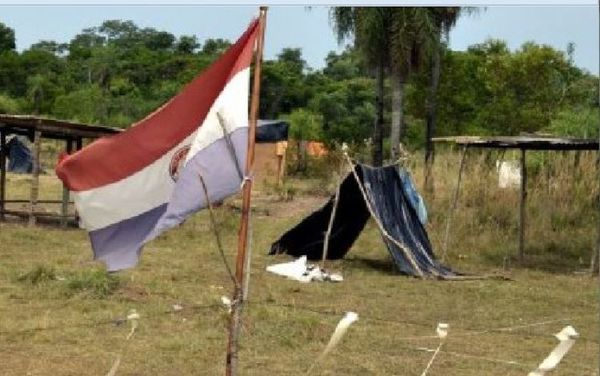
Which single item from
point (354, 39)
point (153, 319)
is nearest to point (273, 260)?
point (153, 319)

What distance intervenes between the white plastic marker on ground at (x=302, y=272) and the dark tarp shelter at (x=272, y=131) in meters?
12.4

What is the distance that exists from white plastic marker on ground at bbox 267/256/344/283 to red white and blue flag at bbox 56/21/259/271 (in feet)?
19.9

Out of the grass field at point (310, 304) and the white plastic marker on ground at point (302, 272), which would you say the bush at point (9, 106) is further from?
the white plastic marker on ground at point (302, 272)

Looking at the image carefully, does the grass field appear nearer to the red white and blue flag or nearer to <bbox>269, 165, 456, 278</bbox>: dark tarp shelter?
<bbox>269, 165, 456, 278</bbox>: dark tarp shelter

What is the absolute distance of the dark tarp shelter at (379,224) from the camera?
37.2 feet

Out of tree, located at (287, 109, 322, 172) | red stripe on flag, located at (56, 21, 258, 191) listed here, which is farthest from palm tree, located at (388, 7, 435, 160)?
red stripe on flag, located at (56, 21, 258, 191)

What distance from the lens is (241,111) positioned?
13.4ft

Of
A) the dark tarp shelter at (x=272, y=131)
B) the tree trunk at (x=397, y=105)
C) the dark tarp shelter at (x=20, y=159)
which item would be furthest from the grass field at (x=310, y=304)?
the dark tarp shelter at (x=20, y=159)

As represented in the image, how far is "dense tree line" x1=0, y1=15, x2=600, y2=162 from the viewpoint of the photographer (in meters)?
19.1

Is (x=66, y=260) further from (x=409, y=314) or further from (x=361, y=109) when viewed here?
(x=361, y=109)

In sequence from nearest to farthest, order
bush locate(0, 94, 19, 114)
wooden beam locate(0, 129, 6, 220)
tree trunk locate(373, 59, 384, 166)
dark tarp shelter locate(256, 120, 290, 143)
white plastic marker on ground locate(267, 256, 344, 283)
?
white plastic marker on ground locate(267, 256, 344, 283), wooden beam locate(0, 129, 6, 220), tree trunk locate(373, 59, 384, 166), dark tarp shelter locate(256, 120, 290, 143), bush locate(0, 94, 19, 114)

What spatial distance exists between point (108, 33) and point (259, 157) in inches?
1609

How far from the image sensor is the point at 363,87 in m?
38.2

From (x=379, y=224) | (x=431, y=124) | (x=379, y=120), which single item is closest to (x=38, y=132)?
(x=379, y=224)
